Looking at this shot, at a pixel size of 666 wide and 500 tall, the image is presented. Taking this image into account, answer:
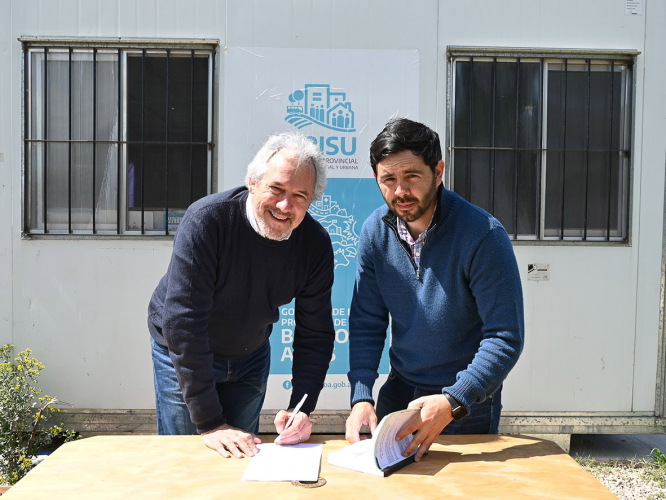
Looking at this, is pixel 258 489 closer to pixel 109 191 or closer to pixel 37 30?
pixel 109 191

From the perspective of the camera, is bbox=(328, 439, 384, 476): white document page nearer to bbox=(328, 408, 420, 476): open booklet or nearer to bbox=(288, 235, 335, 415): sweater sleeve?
bbox=(328, 408, 420, 476): open booklet

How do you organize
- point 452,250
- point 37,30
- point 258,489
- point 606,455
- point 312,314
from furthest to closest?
point 606,455 < point 37,30 < point 312,314 < point 452,250 < point 258,489

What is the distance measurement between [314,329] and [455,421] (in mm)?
611

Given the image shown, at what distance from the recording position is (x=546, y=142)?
3875 mm

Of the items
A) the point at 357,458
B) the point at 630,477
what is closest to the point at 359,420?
the point at 357,458

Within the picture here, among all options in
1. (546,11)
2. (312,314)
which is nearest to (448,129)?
(546,11)

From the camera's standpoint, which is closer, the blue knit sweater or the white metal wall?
the blue knit sweater

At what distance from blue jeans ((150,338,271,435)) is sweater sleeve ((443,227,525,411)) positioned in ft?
2.71

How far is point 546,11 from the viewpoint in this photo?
3.71 meters

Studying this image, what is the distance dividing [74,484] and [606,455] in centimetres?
379

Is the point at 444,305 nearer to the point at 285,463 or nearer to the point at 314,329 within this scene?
the point at 314,329

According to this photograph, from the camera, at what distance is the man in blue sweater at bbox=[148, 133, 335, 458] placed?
179 centimetres

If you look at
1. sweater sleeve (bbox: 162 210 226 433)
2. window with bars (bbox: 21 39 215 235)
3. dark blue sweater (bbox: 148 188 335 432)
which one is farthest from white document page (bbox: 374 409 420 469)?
window with bars (bbox: 21 39 215 235)

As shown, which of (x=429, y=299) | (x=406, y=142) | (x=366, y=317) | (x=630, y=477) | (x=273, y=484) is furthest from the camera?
(x=630, y=477)
